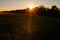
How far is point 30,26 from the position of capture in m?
21.8

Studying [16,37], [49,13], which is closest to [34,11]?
[49,13]

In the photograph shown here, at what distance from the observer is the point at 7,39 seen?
9.25 meters

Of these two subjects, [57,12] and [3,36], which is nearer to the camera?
[3,36]

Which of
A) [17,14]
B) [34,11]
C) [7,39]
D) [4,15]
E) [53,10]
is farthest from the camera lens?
[53,10]

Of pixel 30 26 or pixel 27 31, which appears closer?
pixel 27 31

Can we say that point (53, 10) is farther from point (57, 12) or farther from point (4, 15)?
point (4, 15)

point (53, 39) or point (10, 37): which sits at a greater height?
point (10, 37)

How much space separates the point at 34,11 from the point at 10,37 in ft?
135

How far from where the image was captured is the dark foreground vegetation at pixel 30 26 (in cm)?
1074

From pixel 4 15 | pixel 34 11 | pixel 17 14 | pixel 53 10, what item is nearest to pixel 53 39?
pixel 4 15

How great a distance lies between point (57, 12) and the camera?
51.6 meters

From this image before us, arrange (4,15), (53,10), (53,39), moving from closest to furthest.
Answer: (53,39) < (4,15) < (53,10)

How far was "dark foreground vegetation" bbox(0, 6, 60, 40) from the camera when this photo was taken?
35.2 feet

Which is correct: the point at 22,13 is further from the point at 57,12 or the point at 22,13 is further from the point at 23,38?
the point at 23,38
